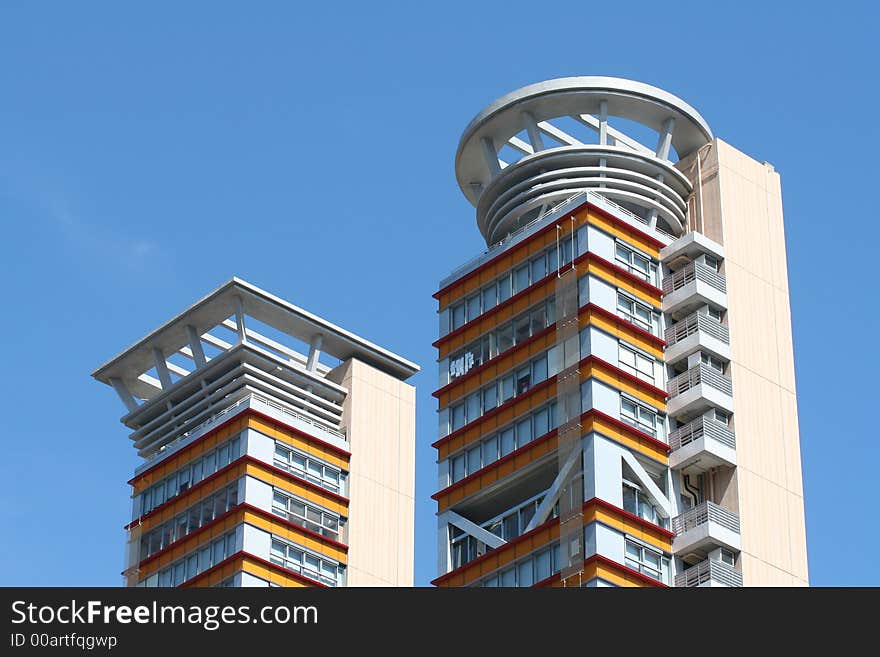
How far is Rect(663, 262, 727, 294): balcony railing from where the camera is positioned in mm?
130000

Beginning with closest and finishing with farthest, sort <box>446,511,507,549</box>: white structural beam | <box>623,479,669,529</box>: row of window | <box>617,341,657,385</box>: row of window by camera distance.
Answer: <box>623,479,669,529</box>: row of window < <box>446,511,507,549</box>: white structural beam < <box>617,341,657,385</box>: row of window

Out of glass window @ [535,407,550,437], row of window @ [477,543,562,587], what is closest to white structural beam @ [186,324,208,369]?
glass window @ [535,407,550,437]

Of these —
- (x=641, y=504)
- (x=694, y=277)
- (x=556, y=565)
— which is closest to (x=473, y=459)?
(x=556, y=565)

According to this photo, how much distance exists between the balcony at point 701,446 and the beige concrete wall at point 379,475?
3393 cm

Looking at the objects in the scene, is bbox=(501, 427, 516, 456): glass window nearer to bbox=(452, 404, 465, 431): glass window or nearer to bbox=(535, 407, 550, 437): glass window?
bbox=(535, 407, 550, 437): glass window

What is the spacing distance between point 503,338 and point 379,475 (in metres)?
29.7

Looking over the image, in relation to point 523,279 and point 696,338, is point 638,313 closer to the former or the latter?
point 696,338

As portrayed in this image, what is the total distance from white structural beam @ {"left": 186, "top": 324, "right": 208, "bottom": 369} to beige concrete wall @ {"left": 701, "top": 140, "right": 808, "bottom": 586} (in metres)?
37.4

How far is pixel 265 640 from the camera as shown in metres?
67.8

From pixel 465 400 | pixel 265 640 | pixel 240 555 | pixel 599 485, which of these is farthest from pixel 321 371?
pixel 265 640

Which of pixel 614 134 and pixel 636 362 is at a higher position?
pixel 614 134

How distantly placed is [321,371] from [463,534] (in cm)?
3896

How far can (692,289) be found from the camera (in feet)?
423

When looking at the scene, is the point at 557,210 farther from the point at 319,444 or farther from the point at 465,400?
the point at 319,444
